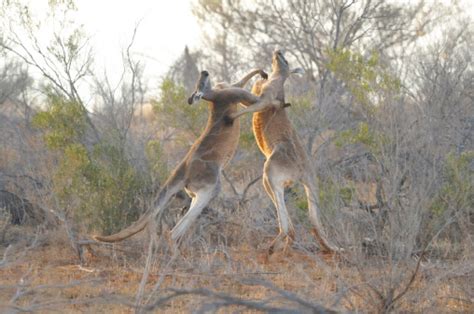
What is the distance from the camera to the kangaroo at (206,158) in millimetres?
8852

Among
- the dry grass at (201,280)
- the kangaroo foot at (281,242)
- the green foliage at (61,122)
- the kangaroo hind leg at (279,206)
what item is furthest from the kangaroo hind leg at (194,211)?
the green foliage at (61,122)

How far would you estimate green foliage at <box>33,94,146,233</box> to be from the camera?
32.9 feet

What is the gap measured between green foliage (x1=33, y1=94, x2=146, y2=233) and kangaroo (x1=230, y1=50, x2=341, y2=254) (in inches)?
72.8

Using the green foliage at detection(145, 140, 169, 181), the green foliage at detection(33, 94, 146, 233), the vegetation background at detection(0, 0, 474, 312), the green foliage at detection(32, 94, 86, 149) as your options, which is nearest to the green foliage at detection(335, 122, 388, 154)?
the vegetation background at detection(0, 0, 474, 312)

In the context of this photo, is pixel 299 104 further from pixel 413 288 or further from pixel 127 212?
pixel 413 288

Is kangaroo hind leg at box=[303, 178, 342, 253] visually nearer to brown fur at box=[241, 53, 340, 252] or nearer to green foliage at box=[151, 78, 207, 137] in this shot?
brown fur at box=[241, 53, 340, 252]

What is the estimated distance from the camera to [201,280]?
7844mm

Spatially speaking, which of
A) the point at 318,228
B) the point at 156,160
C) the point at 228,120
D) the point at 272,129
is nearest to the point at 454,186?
the point at 318,228

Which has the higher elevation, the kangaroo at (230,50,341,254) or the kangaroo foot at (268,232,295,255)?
the kangaroo at (230,50,341,254)

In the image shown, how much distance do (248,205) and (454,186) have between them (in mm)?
2985

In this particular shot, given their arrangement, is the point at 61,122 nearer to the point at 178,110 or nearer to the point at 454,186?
the point at 178,110

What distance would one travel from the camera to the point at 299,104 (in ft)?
40.4

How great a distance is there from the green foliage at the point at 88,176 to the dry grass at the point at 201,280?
1.70ft

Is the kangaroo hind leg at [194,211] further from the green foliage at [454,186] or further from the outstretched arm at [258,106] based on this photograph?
the green foliage at [454,186]
